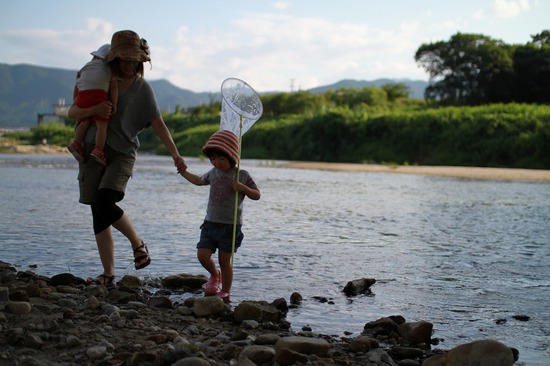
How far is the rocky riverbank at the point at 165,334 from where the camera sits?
3.11 meters

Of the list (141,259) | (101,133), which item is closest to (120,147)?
(101,133)

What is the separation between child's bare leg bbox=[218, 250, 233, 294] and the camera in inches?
195

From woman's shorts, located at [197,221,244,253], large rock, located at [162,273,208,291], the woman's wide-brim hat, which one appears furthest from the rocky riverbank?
the woman's wide-brim hat

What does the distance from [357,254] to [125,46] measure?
144 inches

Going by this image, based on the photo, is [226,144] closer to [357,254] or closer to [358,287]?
[358,287]

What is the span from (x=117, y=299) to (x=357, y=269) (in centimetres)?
268

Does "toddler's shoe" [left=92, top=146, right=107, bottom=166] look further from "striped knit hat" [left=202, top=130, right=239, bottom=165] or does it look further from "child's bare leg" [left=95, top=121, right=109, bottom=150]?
"striped knit hat" [left=202, top=130, right=239, bottom=165]

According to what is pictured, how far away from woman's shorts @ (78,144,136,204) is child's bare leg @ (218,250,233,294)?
924 mm

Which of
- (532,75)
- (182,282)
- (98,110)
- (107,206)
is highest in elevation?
(532,75)

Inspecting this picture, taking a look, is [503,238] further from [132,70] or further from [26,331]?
[26,331]

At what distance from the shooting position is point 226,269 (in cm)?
498

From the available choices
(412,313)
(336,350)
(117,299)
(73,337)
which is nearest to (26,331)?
(73,337)

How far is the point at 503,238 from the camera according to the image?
8.92 m

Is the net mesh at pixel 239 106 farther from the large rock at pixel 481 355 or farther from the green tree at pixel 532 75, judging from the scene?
the green tree at pixel 532 75
